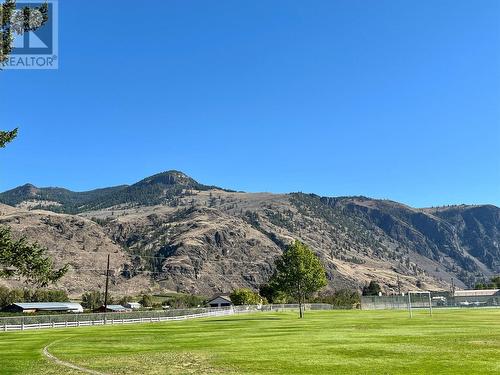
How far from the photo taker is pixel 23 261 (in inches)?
877

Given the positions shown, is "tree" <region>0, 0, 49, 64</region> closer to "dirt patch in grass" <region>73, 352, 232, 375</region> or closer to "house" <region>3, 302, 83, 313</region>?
"dirt patch in grass" <region>73, 352, 232, 375</region>

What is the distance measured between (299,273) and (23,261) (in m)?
61.6

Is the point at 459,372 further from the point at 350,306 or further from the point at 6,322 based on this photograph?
the point at 350,306

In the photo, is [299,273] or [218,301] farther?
[218,301]

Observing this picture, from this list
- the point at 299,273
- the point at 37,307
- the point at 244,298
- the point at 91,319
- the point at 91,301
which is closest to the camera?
the point at 91,319

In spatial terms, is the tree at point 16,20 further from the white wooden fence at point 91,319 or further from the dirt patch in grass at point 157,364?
the white wooden fence at point 91,319

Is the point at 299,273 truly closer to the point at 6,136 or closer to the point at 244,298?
the point at 6,136

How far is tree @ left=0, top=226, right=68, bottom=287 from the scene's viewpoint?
21922 mm

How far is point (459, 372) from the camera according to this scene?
61.8ft

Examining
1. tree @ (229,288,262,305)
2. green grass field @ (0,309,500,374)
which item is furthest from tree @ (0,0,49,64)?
tree @ (229,288,262,305)

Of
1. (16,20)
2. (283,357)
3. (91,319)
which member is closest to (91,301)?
(91,319)

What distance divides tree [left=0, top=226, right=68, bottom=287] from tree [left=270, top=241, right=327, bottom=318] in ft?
199

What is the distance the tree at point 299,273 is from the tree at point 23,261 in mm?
60539

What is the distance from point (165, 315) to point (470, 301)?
330ft
